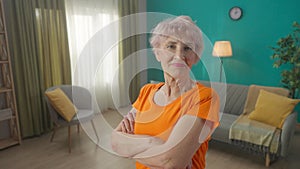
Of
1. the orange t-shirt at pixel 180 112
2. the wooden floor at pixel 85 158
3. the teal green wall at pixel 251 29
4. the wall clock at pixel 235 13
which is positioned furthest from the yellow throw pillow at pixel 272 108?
the orange t-shirt at pixel 180 112

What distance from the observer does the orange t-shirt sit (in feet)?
1.94

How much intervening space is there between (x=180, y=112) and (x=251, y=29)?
3786 mm

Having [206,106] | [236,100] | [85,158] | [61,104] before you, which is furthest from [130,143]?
[236,100]

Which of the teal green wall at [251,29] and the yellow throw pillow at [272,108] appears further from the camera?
the teal green wall at [251,29]

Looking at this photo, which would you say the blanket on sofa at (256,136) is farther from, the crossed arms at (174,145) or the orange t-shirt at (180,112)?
the crossed arms at (174,145)

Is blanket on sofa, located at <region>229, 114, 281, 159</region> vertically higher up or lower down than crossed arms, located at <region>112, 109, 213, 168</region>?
lower down

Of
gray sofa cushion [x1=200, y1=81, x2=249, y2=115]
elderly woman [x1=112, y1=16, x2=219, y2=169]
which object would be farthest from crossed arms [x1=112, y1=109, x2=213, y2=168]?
gray sofa cushion [x1=200, y1=81, x2=249, y2=115]

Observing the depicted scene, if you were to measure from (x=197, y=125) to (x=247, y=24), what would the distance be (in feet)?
12.6

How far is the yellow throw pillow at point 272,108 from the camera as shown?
2547 millimetres

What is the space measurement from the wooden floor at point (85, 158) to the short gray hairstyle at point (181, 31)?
1.89m

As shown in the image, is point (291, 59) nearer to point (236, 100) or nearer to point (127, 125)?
point (236, 100)

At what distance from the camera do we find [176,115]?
0.62m

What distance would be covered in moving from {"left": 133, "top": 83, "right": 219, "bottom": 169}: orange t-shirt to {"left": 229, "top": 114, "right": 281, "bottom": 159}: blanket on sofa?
2034 millimetres

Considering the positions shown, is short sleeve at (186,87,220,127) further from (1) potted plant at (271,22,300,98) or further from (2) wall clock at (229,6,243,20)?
(2) wall clock at (229,6,243,20)
